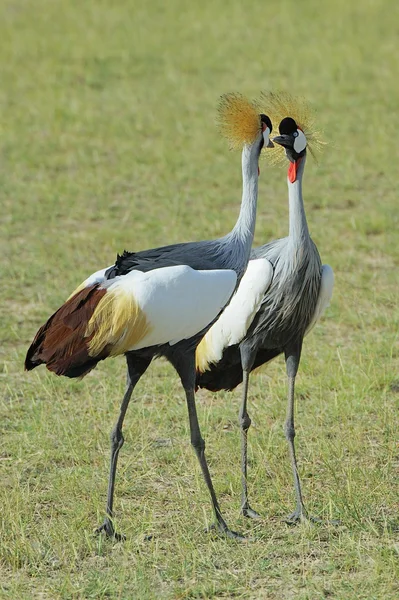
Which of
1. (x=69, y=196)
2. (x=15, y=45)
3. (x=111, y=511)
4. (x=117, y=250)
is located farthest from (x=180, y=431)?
(x=15, y=45)

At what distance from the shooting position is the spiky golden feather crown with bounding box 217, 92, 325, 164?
4555mm

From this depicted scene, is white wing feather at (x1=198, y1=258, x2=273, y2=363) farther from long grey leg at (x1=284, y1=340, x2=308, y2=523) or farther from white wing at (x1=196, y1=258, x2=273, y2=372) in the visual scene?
long grey leg at (x1=284, y1=340, x2=308, y2=523)

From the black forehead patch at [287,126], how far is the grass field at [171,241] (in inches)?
52.9

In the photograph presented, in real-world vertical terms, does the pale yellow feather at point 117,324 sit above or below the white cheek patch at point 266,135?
below

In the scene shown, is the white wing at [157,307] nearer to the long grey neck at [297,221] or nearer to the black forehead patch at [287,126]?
the long grey neck at [297,221]

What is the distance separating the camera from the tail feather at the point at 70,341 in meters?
4.16

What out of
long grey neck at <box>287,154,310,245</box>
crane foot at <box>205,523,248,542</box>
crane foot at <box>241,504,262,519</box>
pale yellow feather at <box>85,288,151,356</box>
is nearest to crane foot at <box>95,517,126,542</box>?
crane foot at <box>205,523,248,542</box>

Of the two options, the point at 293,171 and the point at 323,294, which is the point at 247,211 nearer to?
→ the point at 293,171

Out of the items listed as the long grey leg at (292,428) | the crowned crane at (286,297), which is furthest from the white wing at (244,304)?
the long grey leg at (292,428)

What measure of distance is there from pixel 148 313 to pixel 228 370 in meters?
0.97

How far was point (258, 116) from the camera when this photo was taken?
4.57 meters

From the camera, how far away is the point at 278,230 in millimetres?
8141

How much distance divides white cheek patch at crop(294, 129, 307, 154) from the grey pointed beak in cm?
2

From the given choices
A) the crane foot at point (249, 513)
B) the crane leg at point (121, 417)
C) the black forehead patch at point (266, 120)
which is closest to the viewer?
the crane leg at point (121, 417)
